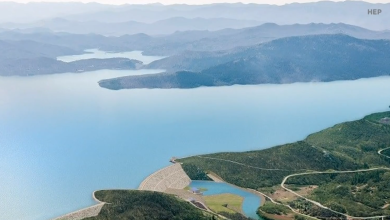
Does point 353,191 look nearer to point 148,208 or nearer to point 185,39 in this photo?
point 148,208

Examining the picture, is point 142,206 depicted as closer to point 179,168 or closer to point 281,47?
point 179,168

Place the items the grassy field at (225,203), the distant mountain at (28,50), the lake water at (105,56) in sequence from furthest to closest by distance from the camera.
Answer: the lake water at (105,56), the distant mountain at (28,50), the grassy field at (225,203)

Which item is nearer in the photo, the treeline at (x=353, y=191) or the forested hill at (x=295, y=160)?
the treeline at (x=353, y=191)

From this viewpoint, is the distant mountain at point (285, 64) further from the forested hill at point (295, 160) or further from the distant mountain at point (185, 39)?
the forested hill at point (295, 160)

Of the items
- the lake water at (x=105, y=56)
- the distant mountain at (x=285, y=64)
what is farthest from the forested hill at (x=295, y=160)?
the lake water at (x=105, y=56)

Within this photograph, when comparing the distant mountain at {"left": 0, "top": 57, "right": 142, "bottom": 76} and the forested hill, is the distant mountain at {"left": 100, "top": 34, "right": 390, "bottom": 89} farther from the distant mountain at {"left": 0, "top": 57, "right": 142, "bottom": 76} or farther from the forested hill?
the forested hill

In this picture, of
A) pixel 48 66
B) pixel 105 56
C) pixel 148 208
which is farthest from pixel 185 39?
pixel 148 208

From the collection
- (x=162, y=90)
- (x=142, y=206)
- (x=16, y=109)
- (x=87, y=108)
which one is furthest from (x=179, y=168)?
(x=162, y=90)

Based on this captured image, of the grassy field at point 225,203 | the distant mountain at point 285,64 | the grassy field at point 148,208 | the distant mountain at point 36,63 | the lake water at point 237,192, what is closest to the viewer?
the grassy field at point 148,208
